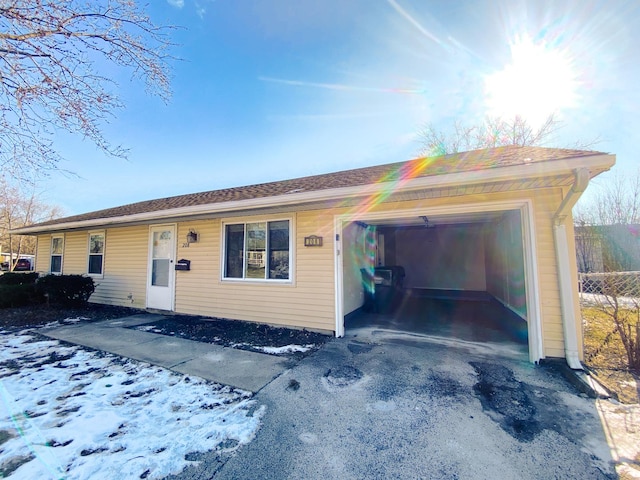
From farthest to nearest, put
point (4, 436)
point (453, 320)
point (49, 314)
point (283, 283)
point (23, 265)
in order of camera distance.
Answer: point (23, 265), point (49, 314), point (453, 320), point (283, 283), point (4, 436)

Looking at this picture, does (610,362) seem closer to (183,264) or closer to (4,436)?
(4,436)

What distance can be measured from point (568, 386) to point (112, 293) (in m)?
10.1

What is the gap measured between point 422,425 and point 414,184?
283cm

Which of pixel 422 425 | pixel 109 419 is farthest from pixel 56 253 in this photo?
pixel 422 425

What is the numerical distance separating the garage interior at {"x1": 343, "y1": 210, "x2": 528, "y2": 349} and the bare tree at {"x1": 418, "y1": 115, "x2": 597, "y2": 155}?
5.51m

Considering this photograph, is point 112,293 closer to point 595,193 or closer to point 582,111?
point 582,111

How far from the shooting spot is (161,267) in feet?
23.4

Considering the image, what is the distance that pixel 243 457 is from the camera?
2.00 metres

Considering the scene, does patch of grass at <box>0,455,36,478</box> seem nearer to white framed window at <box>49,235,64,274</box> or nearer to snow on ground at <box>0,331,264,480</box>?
snow on ground at <box>0,331,264,480</box>

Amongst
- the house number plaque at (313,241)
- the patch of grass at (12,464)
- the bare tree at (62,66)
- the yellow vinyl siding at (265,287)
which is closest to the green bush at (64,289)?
the yellow vinyl siding at (265,287)

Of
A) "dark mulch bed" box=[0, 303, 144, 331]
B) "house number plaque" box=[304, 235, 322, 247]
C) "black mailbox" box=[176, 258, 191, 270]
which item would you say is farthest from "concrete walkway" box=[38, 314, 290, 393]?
"house number plaque" box=[304, 235, 322, 247]

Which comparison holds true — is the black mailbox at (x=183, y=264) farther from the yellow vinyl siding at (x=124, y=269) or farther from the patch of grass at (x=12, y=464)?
the patch of grass at (x=12, y=464)

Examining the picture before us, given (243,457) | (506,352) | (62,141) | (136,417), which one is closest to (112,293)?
(62,141)

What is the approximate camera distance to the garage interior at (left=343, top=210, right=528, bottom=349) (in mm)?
5660
